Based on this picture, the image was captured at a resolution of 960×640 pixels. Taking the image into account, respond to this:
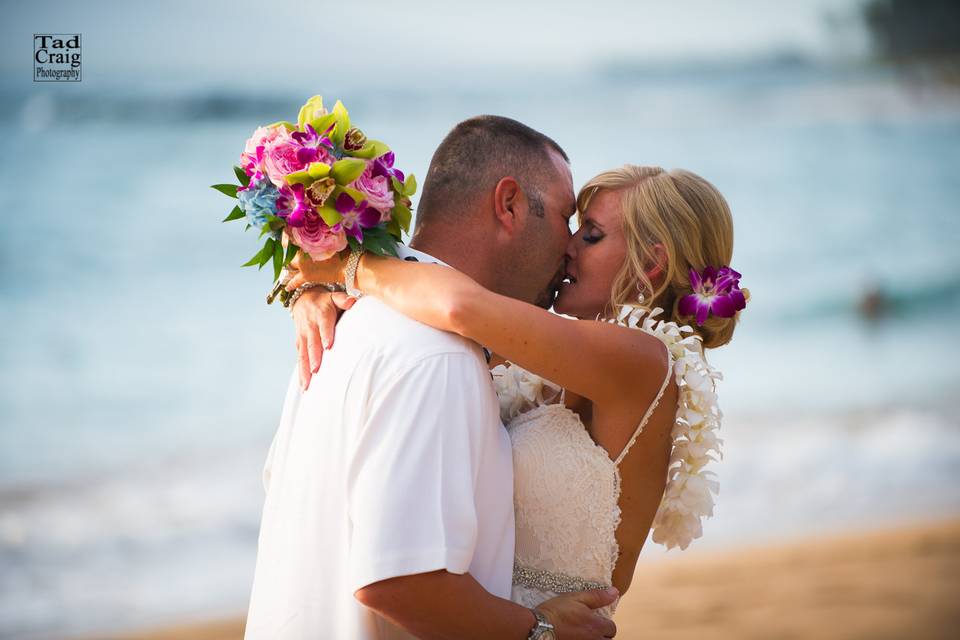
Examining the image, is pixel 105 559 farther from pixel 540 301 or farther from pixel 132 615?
pixel 540 301

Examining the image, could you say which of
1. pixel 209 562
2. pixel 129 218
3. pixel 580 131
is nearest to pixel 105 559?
pixel 209 562

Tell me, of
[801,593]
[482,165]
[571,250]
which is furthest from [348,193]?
[801,593]

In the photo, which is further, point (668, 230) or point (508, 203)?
point (668, 230)

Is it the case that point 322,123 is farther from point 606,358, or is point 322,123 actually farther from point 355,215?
point 606,358

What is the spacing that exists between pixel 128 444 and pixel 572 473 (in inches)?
345

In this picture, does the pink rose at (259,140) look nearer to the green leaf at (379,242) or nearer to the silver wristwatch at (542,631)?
the green leaf at (379,242)

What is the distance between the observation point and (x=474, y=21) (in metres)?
18.8

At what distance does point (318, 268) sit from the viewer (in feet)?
9.47

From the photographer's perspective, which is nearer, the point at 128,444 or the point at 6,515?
the point at 6,515

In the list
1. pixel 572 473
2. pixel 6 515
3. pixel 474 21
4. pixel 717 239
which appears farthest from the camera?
pixel 474 21

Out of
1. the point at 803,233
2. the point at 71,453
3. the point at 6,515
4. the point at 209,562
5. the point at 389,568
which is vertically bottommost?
the point at 389,568

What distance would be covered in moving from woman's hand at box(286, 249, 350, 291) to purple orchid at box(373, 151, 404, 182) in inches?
9.0

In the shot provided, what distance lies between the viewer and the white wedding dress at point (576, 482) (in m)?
2.87

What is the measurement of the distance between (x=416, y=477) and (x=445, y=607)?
0.30 metres
